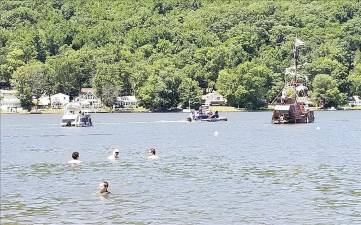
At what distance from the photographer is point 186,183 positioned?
47719mm

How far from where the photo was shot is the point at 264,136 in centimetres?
10356

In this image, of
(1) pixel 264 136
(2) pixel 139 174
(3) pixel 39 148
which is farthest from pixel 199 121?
(2) pixel 139 174

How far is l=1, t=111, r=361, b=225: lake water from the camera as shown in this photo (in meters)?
35.5

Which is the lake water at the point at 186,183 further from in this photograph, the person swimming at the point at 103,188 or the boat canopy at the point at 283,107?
the boat canopy at the point at 283,107

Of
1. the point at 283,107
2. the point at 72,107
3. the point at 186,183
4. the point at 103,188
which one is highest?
the point at 72,107

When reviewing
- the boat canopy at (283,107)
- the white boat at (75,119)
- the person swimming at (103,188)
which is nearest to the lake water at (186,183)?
the person swimming at (103,188)

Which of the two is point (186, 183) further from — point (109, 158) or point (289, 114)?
point (289, 114)

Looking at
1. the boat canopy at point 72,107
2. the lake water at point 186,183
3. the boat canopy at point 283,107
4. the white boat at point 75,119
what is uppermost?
the boat canopy at point 72,107

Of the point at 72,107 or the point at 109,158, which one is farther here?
the point at 72,107

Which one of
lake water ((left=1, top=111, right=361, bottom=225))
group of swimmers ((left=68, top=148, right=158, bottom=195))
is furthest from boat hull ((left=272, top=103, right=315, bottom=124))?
group of swimmers ((left=68, top=148, right=158, bottom=195))

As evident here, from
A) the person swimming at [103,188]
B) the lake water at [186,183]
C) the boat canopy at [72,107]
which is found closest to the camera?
the lake water at [186,183]

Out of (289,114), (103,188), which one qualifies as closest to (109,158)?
(103,188)

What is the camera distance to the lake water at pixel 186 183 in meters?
35.5

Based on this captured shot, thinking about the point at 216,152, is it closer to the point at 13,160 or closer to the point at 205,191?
the point at 13,160
